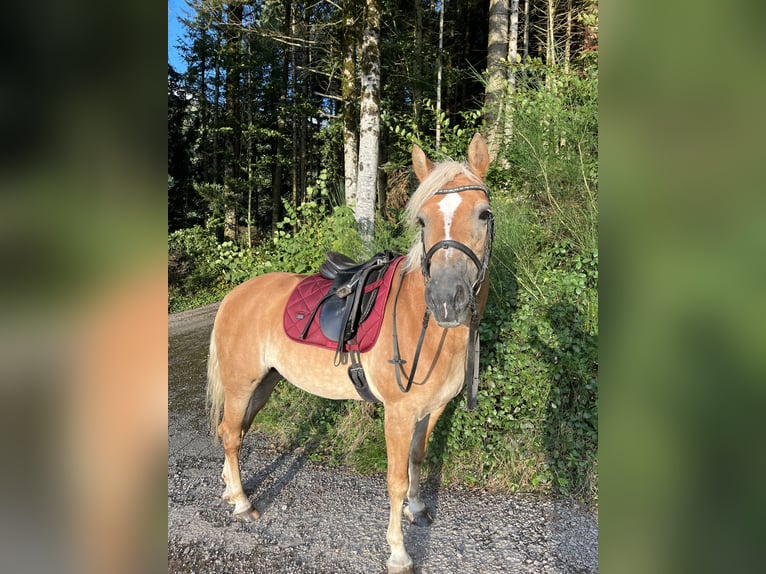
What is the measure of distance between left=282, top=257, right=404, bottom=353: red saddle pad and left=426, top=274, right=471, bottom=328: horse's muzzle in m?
0.79

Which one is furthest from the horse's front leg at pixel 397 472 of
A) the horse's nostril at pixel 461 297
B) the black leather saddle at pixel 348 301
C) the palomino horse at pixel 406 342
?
the horse's nostril at pixel 461 297

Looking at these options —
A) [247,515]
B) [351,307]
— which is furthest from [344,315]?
[247,515]

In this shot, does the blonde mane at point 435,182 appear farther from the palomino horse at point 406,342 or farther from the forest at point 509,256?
the forest at point 509,256

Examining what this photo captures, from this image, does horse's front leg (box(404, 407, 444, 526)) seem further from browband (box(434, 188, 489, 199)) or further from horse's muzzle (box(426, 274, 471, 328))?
browband (box(434, 188, 489, 199))

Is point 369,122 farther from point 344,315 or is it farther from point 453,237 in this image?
point 453,237

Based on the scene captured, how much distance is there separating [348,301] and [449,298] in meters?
1.04

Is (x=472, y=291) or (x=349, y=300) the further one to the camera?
(x=349, y=300)

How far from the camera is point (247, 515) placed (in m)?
3.11

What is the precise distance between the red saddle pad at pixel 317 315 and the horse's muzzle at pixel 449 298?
794 millimetres

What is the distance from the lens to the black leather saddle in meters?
2.66
